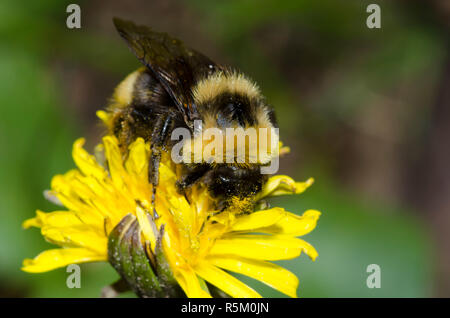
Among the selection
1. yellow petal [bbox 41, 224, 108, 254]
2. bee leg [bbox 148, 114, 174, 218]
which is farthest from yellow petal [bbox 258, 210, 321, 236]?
yellow petal [bbox 41, 224, 108, 254]

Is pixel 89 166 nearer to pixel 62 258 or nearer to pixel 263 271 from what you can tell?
pixel 62 258

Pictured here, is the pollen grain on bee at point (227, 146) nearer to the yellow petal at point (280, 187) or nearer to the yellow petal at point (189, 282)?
the yellow petal at point (280, 187)

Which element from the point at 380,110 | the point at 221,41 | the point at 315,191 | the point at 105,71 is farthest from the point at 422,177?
the point at 105,71

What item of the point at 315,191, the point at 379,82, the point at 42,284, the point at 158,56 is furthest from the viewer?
the point at 379,82

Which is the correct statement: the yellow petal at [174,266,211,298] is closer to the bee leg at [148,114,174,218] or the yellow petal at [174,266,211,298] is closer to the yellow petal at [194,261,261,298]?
the yellow petal at [194,261,261,298]

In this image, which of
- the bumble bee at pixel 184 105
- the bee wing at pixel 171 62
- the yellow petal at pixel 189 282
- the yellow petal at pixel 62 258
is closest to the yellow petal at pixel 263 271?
the yellow petal at pixel 189 282

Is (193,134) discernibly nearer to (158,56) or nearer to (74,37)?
(158,56)
